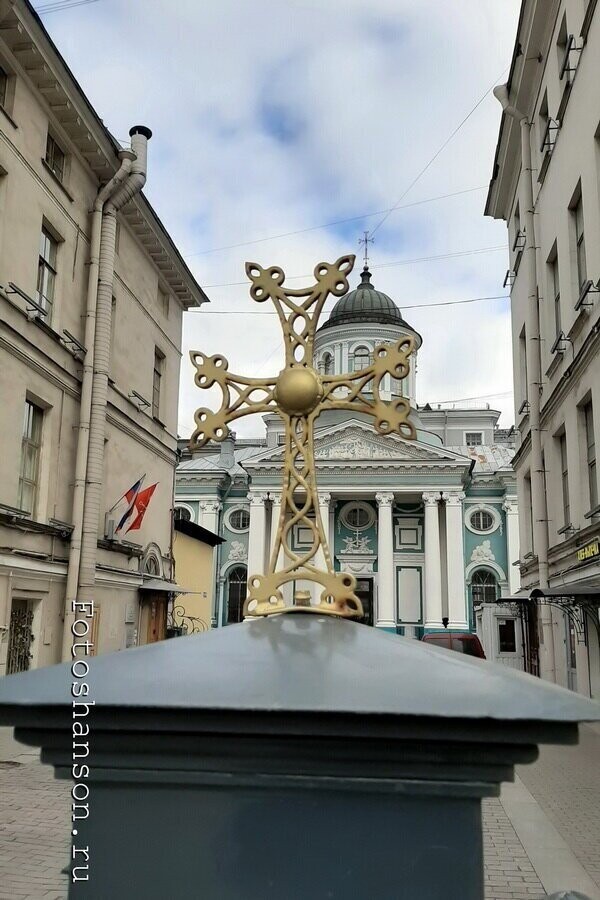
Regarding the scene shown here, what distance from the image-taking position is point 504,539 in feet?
143

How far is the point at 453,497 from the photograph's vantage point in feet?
141

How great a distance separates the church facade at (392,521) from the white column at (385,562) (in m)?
0.05

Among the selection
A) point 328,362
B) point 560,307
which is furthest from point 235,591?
point 560,307

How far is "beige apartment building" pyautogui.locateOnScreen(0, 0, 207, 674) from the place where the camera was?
13.2m

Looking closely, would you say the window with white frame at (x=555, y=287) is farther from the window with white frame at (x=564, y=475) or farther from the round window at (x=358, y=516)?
the round window at (x=358, y=516)

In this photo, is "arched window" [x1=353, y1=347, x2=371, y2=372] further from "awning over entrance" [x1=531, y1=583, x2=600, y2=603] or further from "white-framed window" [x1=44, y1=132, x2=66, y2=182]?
"awning over entrance" [x1=531, y1=583, x2=600, y2=603]

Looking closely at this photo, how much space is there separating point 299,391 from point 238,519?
45.3m

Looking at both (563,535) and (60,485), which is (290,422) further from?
(563,535)

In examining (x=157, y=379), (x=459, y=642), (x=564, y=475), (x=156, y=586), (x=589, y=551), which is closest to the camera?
(x=589, y=551)

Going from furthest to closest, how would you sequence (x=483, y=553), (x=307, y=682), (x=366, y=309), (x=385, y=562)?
(x=366, y=309) < (x=483, y=553) < (x=385, y=562) < (x=307, y=682)

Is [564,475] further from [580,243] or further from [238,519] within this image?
[238,519]

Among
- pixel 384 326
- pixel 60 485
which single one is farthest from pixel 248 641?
pixel 384 326

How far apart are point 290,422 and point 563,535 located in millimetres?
14481

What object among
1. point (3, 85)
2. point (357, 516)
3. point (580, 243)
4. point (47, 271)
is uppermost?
point (3, 85)
